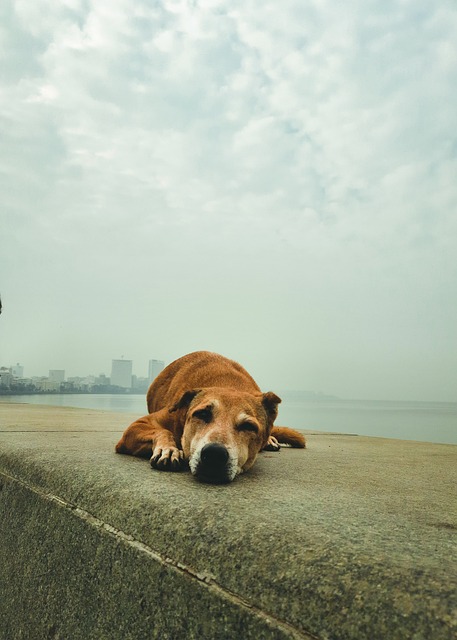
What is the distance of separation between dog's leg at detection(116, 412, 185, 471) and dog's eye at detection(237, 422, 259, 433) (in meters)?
0.42

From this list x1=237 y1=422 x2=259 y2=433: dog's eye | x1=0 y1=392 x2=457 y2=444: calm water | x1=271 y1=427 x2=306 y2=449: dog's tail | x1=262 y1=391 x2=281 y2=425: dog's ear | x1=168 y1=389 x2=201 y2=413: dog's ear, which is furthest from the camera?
x1=0 y1=392 x2=457 y2=444: calm water

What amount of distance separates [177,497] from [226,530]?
1.56 ft

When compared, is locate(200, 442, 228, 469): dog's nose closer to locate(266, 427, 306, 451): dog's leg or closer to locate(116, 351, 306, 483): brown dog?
locate(116, 351, 306, 483): brown dog

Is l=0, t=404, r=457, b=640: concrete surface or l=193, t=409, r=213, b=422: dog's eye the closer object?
l=0, t=404, r=457, b=640: concrete surface

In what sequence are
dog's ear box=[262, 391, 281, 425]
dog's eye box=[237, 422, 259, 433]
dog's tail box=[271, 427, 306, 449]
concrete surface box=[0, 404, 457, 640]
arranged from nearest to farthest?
1. concrete surface box=[0, 404, 457, 640]
2. dog's eye box=[237, 422, 259, 433]
3. dog's ear box=[262, 391, 281, 425]
4. dog's tail box=[271, 427, 306, 449]

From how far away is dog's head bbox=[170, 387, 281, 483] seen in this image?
2680 mm

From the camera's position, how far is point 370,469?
3463 millimetres

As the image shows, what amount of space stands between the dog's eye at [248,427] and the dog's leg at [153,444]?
42cm

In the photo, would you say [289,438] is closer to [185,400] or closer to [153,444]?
[185,400]

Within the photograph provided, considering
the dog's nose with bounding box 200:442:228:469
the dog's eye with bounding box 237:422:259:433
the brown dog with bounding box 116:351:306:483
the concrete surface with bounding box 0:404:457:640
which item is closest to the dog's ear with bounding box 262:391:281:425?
the brown dog with bounding box 116:351:306:483

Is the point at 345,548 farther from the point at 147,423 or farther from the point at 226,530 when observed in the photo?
the point at 147,423

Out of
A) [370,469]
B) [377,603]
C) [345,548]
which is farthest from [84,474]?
[370,469]

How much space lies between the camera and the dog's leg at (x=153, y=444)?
3000mm

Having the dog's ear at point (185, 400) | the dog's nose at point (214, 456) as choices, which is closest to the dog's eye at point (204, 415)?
the dog's ear at point (185, 400)
